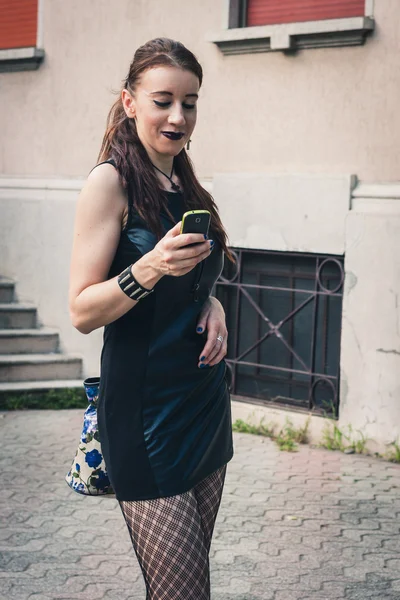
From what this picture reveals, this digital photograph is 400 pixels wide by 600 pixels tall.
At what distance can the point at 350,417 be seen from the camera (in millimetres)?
6734

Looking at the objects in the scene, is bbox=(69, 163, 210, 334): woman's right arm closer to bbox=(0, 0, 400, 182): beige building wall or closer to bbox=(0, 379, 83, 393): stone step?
bbox=(0, 0, 400, 182): beige building wall

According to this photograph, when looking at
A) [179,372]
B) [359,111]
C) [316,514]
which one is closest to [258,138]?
[359,111]

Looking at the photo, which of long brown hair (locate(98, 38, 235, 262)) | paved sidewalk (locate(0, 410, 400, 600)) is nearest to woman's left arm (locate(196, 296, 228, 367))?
long brown hair (locate(98, 38, 235, 262))

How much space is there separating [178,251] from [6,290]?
6934 millimetres

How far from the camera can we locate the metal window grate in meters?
7.02

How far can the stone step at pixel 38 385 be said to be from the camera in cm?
805

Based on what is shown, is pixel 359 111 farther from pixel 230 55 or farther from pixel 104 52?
pixel 104 52

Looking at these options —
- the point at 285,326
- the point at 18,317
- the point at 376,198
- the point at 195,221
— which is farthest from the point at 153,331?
the point at 18,317

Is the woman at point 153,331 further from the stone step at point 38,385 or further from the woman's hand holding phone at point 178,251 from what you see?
the stone step at point 38,385

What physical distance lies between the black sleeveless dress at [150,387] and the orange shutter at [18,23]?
6.97 metres

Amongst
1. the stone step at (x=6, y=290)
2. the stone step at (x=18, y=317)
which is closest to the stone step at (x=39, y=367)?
the stone step at (x=18, y=317)

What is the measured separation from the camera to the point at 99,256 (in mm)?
2502

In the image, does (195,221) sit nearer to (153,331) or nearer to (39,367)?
(153,331)

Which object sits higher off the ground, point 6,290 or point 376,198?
point 376,198
